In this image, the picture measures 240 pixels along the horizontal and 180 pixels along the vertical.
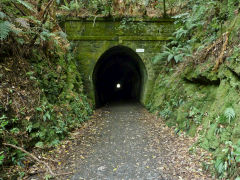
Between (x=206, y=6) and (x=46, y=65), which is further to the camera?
(x=206, y=6)

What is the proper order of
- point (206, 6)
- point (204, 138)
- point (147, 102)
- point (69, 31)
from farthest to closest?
point (147, 102) → point (69, 31) → point (206, 6) → point (204, 138)

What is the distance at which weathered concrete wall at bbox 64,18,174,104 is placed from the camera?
9.05m

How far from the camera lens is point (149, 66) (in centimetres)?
952

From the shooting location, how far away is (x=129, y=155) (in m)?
3.93

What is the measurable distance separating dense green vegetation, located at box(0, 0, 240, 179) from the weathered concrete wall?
2.11 m

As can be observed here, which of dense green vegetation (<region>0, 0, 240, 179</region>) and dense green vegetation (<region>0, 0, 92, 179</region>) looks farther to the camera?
dense green vegetation (<region>0, 0, 92, 179</region>)

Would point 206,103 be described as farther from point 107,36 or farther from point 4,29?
point 107,36

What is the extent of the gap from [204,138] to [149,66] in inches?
250

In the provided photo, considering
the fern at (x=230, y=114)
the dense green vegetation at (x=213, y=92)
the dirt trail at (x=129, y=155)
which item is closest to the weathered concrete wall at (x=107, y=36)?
the dense green vegetation at (x=213, y=92)

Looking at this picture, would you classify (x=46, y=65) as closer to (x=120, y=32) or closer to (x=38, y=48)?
(x=38, y=48)

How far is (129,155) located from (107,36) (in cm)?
701

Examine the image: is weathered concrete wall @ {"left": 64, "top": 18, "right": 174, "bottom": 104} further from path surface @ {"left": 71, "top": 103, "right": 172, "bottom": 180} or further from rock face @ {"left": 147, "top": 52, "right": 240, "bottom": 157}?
path surface @ {"left": 71, "top": 103, "right": 172, "bottom": 180}

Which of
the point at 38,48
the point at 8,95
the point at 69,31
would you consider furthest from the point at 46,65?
the point at 69,31

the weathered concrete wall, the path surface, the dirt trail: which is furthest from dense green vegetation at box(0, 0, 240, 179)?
the weathered concrete wall
